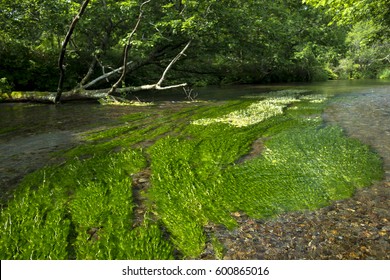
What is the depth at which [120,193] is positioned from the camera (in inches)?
257

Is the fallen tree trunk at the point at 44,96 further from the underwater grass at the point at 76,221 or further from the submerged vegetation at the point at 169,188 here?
the underwater grass at the point at 76,221

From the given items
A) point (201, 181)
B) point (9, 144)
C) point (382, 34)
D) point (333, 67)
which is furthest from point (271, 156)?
point (333, 67)

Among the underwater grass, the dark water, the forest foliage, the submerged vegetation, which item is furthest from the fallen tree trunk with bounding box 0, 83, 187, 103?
the underwater grass

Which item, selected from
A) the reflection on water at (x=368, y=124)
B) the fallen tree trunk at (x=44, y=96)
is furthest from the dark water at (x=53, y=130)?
the fallen tree trunk at (x=44, y=96)

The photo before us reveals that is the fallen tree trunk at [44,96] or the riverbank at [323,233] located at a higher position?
the fallen tree trunk at [44,96]

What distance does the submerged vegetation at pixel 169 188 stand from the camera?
485 cm

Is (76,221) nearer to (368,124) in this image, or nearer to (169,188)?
(169,188)

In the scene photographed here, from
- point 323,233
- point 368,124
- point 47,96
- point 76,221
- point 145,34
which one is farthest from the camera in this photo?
point 145,34

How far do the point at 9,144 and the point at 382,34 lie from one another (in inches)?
1340

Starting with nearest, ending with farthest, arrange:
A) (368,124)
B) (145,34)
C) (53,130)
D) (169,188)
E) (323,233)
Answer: (323,233) < (169,188) < (53,130) < (368,124) < (145,34)

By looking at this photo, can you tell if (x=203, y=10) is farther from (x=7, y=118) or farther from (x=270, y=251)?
(x=270, y=251)

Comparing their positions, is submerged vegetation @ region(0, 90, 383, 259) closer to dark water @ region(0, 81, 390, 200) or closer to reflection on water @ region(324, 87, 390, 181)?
reflection on water @ region(324, 87, 390, 181)

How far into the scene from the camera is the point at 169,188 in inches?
272

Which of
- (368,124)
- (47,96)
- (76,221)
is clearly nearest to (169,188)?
(76,221)
